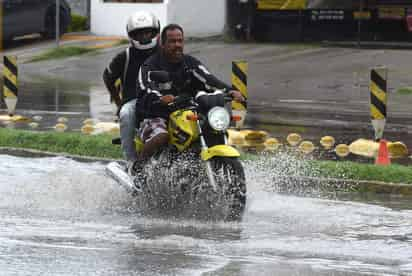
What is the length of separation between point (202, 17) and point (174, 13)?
0.95 m

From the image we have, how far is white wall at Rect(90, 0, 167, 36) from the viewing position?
3341cm

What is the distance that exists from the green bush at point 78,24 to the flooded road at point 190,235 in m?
24.0

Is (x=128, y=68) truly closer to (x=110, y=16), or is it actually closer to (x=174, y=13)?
(x=174, y=13)

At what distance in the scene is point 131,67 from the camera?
36.8 ft

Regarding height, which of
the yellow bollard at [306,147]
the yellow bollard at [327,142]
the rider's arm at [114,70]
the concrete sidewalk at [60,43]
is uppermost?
the rider's arm at [114,70]

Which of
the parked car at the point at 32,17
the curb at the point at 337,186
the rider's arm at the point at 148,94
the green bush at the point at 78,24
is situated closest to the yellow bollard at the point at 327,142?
the curb at the point at 337,186

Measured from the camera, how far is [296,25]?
32469mm

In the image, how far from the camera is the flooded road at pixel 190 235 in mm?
8008

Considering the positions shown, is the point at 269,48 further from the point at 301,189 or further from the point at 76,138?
the point at 301,189

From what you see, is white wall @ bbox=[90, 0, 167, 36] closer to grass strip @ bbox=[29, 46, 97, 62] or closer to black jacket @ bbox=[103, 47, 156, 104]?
grass strip @ bbox=[29, 46, 97, 62]

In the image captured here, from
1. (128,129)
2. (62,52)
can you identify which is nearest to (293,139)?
(128,129)

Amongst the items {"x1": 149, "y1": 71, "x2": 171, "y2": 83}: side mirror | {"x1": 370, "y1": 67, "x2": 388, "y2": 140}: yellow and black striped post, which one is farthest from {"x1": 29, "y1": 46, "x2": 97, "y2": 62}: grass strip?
{"x1": 149, "y1": 71, "x2": 171, "y2": 83}: side mirror

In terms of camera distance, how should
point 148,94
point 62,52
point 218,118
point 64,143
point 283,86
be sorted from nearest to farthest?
1. point 218,118
2. point 148,94
3. point 64,143
4. point 283,86
5. point 62,52

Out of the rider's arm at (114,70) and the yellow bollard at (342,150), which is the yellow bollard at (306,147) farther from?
the rider's arm at (114,70)
